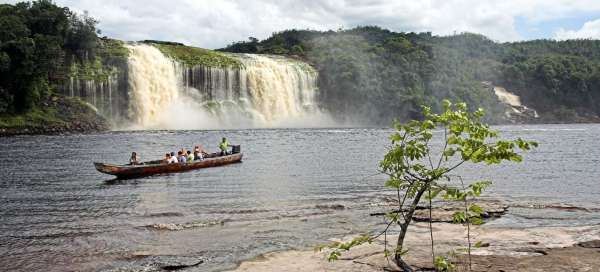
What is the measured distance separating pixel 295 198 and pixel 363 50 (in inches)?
3525

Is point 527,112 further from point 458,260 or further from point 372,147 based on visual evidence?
point 458,260

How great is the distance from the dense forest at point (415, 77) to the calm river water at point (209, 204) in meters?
59.9

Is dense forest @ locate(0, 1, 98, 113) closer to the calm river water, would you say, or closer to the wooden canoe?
the calm river water

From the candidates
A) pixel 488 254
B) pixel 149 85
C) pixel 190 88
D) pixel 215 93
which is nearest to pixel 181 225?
pixel 488 254

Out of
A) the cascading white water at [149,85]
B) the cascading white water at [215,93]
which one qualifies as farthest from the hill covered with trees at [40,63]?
the cascading white water at [215,93]

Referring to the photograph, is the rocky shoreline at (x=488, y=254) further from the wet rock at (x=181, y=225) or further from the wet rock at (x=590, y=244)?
the wet rock at (x=181, y=225)

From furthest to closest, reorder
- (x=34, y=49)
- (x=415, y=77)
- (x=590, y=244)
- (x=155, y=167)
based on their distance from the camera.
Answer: (x=415, y=77) < (x=34, y=49) < (x=155, y=167) < (x=590, y=244)

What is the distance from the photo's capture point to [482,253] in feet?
37.5

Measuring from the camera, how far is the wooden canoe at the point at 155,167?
1021 inches

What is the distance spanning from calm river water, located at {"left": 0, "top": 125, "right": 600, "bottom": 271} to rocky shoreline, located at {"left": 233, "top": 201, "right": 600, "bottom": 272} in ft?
3.83

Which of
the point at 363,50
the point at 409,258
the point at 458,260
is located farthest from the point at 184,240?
the point at 363,50

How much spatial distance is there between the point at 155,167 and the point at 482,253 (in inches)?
789

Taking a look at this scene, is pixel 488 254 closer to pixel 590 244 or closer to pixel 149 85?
pixel 590 244

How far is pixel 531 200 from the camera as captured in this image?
20234 millimetres
